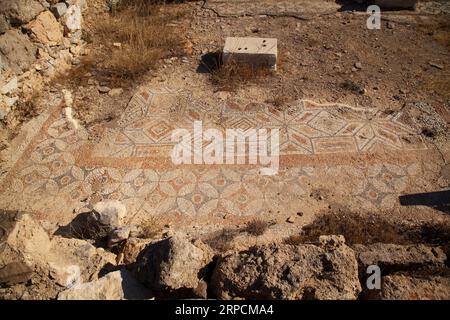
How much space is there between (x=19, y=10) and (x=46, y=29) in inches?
17.8

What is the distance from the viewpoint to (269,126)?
435 cm

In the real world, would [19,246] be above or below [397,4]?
below

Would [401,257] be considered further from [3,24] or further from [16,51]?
[3,24]

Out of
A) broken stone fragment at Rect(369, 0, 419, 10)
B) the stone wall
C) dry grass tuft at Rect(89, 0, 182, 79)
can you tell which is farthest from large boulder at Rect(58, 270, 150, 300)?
broken stone fragment at Rect(369, 0, 419, 10)

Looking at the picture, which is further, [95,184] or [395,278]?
[95,184]

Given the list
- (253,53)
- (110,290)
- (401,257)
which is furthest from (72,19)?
(401,257)

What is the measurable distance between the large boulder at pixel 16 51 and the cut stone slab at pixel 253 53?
98.6 inches

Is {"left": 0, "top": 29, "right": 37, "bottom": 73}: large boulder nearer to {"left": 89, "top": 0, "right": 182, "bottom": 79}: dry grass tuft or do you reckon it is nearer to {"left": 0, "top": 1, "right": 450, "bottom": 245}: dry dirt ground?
{"left": 0, "top": 1, "right": 450, "bottom": 245}: dry dirt ground

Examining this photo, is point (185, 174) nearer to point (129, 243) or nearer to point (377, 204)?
point (129, 243)

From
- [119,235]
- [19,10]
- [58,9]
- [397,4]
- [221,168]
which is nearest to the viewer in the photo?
[119,235]

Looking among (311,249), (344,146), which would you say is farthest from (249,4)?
(311,249)

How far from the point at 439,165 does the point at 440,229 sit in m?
0.91

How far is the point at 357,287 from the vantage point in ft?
7.55

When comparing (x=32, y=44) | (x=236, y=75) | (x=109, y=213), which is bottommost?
(x=109, y=213)
